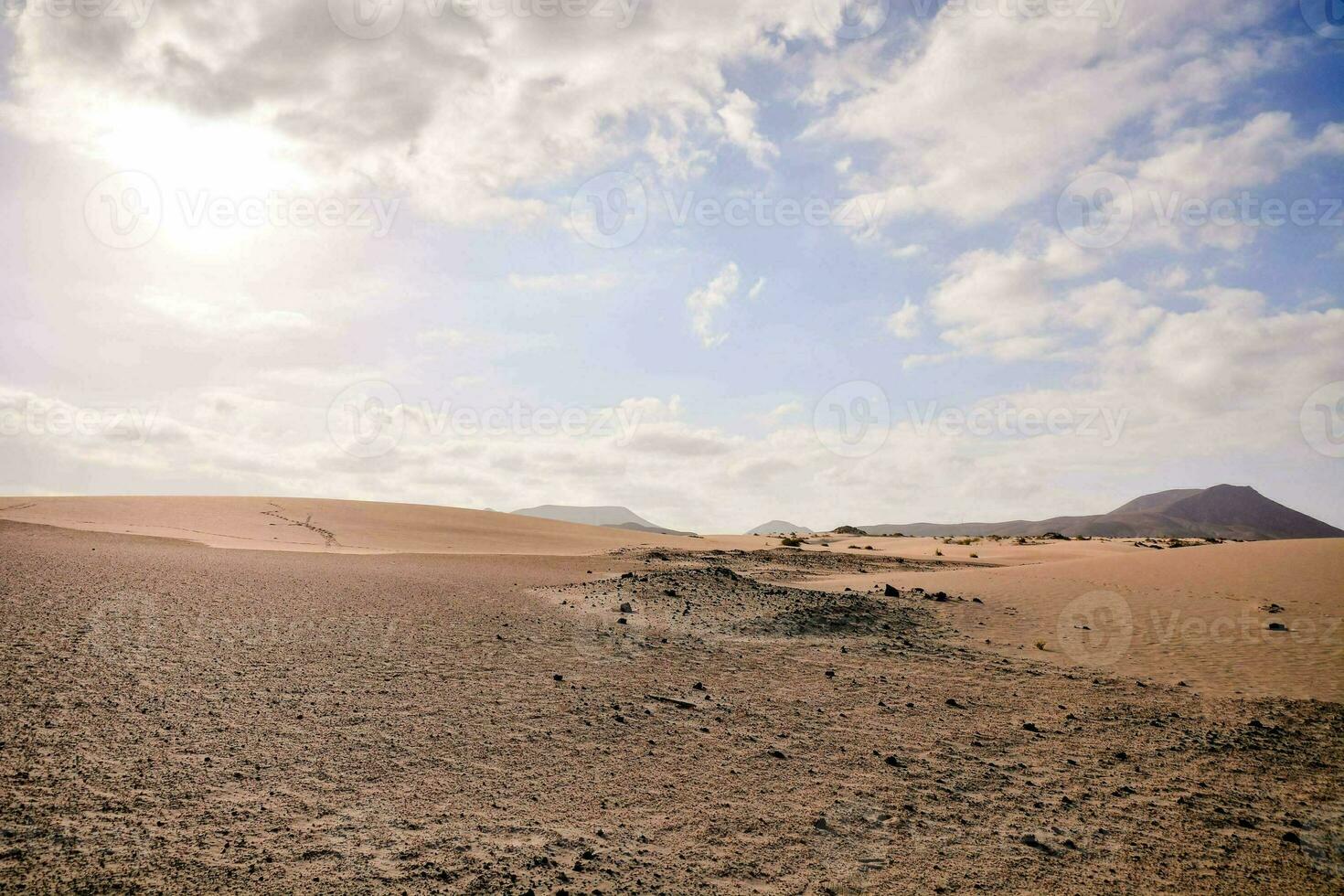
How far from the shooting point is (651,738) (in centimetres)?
715

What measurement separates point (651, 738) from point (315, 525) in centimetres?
2920

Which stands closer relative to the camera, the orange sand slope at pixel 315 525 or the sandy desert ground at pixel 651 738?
the sandy desert ground at pixel 651 738

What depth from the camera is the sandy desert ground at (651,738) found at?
4793 millimetres

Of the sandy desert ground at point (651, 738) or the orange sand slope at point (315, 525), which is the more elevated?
the orange sand slope at point (315, 525)

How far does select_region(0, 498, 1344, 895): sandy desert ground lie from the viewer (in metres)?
4.79

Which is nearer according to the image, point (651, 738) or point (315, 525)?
point (651, 738)

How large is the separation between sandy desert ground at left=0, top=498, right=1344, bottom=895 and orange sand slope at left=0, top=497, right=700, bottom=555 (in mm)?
10450

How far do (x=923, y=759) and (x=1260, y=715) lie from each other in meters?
4.81

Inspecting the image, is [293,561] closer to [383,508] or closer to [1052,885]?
[1052,885]

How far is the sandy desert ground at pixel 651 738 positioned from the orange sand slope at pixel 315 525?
10.4 metres

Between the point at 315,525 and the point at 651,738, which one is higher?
the point at 315,525

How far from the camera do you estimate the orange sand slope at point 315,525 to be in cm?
2466

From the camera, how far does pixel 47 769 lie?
5336mm

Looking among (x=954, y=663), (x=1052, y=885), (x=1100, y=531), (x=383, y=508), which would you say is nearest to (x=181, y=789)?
(x=1052, y=885)
